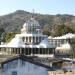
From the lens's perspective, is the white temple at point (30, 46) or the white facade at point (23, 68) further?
the white temple at point (30, 46)

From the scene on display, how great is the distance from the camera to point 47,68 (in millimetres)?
25188

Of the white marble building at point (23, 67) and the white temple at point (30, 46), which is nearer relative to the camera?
the white marble building at point (23, 67)

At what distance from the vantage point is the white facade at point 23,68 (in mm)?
25172

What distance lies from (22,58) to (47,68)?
5.35 feet

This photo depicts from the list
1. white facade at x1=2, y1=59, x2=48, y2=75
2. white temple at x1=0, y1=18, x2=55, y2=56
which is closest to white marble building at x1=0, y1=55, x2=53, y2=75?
white facade at x1=2, y1=59, x2=48, y2=75

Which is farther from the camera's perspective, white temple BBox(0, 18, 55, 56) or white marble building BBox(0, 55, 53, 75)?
white temple BBox(0, 18, 55, 56)

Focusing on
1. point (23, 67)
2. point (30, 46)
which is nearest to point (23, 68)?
point (23, 67)

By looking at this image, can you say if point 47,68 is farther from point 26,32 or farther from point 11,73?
point 26,32

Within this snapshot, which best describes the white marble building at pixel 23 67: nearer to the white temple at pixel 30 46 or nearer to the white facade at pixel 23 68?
the white facade at pixel 23 68

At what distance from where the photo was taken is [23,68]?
2522 centimetres

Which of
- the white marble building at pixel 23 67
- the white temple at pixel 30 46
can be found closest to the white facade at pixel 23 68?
the white marble building at pixel 23 67

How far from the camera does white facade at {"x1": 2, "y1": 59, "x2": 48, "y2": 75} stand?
25172 mm

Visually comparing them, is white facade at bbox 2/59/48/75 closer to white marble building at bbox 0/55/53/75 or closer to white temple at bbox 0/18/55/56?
white marble building at bbox 0/55/53/75

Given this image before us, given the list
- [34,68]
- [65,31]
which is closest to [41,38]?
[34,68]
